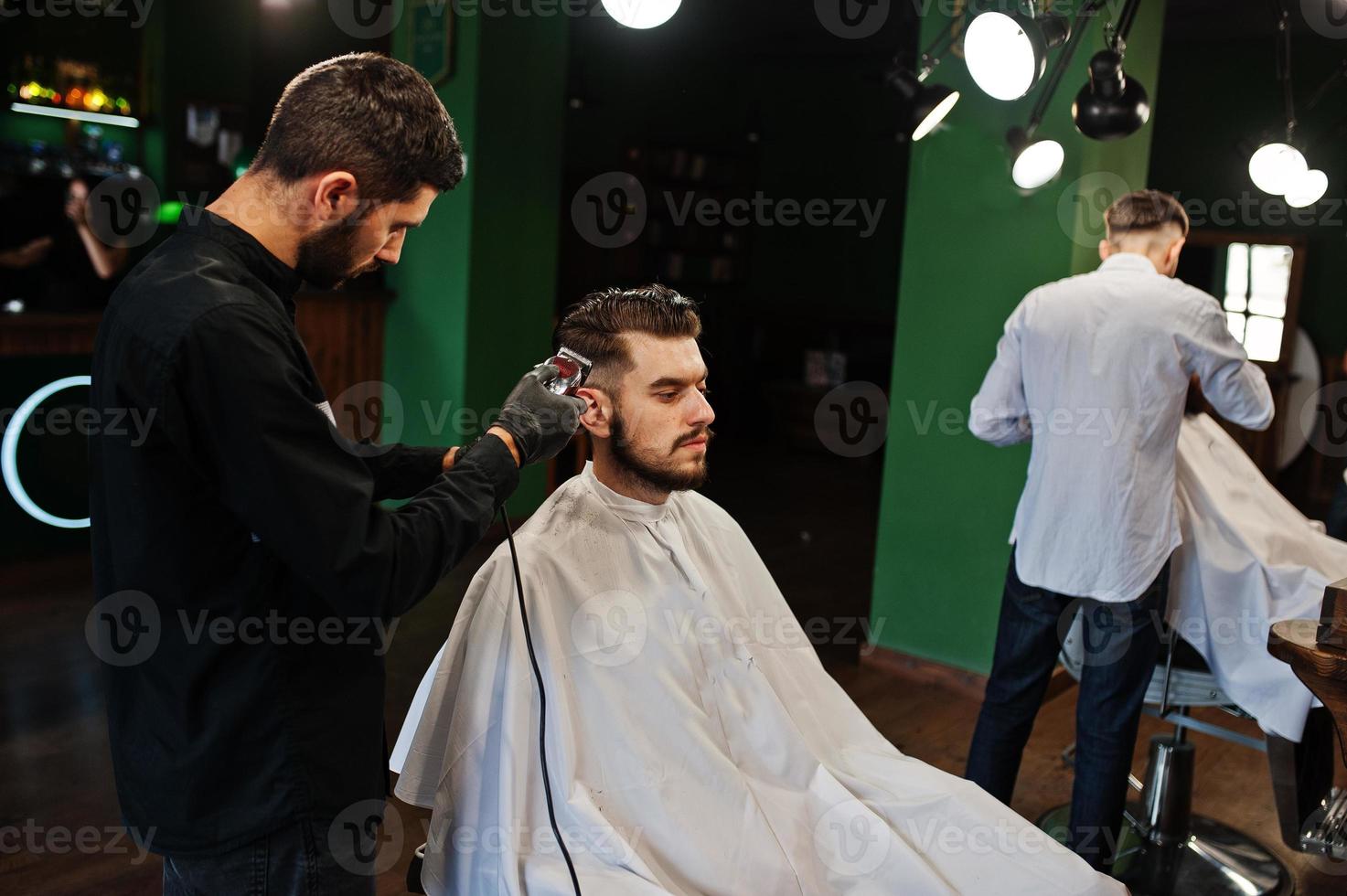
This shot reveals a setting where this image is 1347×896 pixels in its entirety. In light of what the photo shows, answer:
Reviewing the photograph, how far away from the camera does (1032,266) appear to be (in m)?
3.43

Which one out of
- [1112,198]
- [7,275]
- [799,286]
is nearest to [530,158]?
[7,275]

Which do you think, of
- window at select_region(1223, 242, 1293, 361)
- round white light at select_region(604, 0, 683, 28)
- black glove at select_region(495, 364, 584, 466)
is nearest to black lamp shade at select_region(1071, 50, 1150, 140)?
round white light at select_region(604, 0, 683, 28)

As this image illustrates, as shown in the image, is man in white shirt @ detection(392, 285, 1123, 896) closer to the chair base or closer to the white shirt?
the white shirt

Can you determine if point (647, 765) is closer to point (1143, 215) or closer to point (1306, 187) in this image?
point (1143, 215)

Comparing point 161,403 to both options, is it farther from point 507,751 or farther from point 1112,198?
point 1112,198

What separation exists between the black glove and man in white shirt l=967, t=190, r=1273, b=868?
4.79 feet

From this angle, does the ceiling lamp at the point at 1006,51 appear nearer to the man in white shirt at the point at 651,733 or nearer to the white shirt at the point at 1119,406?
the white shirt at the point at 1119,406

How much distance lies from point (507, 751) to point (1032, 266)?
2533 mm

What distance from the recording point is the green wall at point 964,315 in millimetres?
3398

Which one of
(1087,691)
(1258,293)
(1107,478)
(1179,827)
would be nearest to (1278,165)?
(1107,478)

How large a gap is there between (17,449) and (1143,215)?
12.9 feet

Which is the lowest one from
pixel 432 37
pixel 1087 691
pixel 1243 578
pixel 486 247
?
pixel 1087 691

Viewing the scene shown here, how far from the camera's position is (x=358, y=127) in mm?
1175

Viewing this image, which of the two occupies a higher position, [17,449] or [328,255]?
[328,255]
